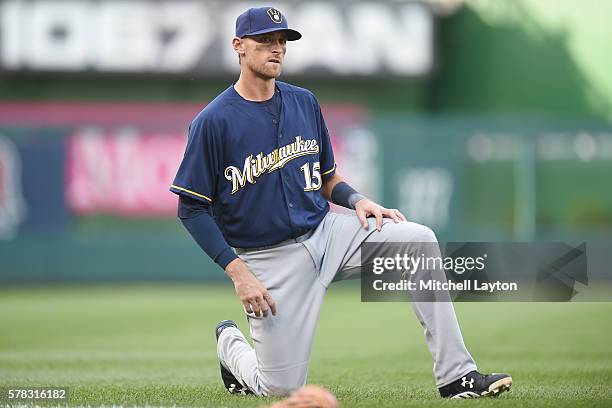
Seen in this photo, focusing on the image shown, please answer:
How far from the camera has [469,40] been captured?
2047 cm

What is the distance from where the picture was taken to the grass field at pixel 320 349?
16.2ft

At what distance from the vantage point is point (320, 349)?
7660 mm

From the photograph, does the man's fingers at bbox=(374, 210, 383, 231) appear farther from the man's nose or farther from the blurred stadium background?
the blurred stadium background

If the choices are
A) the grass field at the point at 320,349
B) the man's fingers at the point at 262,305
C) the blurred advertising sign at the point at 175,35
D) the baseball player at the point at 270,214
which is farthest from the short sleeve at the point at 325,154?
the blurred advertising sign at the point at 175,35

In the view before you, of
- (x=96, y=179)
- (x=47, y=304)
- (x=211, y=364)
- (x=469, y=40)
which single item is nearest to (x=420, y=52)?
(x=469, y=40)

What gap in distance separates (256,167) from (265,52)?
0.51 metres

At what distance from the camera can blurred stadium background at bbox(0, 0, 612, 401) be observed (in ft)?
47.5

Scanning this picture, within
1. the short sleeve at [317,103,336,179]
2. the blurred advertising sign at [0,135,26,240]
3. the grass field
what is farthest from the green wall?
the short sleeve at [317,103,336,179]

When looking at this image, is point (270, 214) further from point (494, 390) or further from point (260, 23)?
point (494, 390)

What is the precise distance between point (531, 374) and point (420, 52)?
45.1 ft

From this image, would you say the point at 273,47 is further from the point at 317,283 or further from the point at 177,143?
the point at 177,143

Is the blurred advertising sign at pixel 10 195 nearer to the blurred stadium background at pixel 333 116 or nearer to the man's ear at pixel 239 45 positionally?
the blurred stadium background at pixel 333 116

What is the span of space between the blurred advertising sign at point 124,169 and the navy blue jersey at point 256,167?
10.4 metres

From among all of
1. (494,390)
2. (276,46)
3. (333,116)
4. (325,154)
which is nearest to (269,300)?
(325,154)
